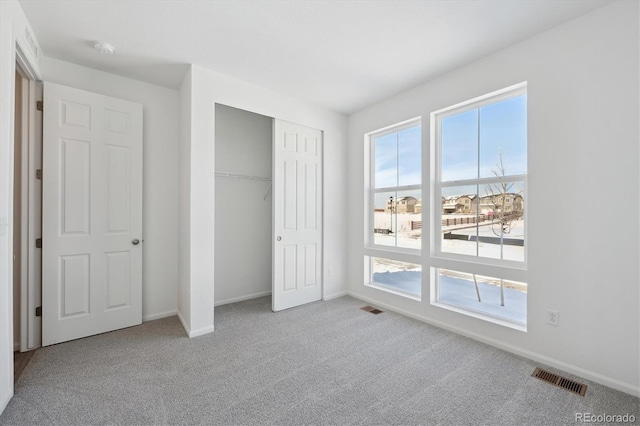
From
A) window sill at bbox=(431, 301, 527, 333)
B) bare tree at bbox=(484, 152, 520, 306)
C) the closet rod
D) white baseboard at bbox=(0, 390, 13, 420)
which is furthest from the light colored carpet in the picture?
the closet rod

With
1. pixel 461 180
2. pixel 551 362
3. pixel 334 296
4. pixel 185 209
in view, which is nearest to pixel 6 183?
pixel 185 209

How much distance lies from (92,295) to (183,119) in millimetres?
2049

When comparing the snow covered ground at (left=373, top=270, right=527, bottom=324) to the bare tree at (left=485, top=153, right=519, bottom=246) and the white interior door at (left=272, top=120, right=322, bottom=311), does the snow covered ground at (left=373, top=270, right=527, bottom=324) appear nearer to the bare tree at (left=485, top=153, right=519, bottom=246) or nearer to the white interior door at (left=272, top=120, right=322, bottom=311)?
the bare tree at (left=485, top=153, right=519, bottom=246)

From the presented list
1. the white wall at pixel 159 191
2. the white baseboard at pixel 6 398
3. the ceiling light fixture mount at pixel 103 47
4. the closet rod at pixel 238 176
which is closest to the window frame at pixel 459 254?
the closet rod at pixel 238 176

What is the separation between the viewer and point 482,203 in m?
2.76

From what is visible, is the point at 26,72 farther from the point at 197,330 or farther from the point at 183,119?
the point at 197,330

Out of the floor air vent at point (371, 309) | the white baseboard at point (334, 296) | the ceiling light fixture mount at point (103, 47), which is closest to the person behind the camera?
the ceiling light fixture mount at point (103, 47)

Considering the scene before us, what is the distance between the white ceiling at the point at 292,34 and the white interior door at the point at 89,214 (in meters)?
0.55

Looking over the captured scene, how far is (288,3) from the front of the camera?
6.46ft

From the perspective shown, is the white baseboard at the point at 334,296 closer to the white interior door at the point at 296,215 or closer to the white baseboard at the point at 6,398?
the white interior door at the point at 296,215

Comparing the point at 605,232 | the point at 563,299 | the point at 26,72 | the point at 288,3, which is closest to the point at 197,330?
the point at 26,72

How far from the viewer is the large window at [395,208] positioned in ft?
11.0

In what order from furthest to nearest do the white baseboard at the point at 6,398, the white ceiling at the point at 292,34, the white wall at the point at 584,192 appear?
the white ceiling at the point at 292,34, the white wall at the point at 584,192, the white baseboard at the point at 6,398

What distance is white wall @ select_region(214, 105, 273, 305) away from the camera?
12.2 ft
